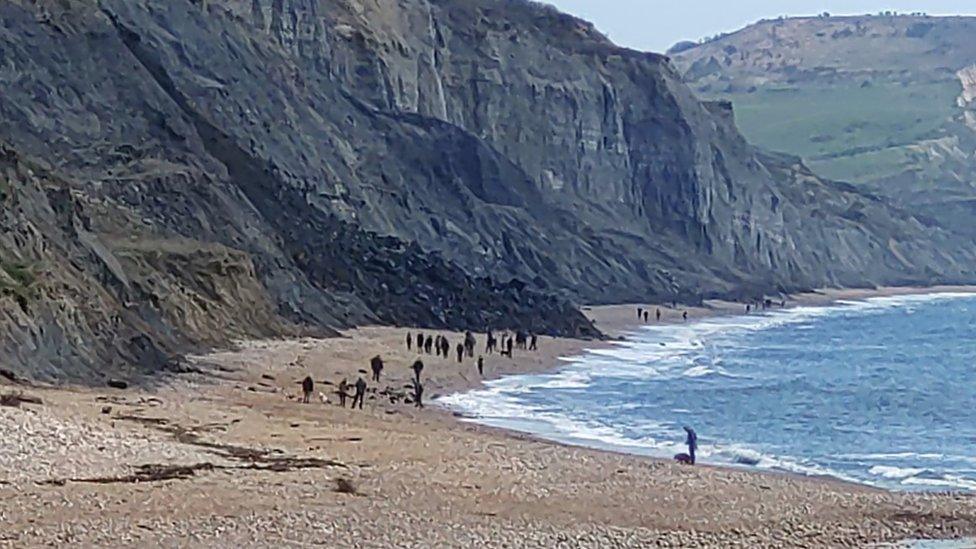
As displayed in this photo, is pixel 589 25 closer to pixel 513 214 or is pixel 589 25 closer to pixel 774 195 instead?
pixel 774 195

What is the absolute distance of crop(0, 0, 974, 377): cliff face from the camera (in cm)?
4500

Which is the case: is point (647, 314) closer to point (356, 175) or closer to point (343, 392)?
point (356, 175)

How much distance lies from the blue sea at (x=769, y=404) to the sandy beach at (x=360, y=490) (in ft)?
10.0

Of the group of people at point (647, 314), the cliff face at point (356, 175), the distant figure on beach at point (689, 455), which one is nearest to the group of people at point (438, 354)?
the distant figure on beach at point (689, 455)

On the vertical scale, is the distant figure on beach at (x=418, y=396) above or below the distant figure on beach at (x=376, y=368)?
below

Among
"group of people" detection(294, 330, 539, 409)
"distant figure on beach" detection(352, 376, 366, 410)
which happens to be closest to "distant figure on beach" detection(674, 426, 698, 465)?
"distant figure on beach" detection(352, 376, 366, 410)

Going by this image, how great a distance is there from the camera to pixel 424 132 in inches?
3465

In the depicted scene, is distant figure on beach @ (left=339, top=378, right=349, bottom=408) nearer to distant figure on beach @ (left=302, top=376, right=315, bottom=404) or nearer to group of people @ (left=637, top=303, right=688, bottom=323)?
distant figure on beach @ (left=302, top=376, right=315, bottom=404)

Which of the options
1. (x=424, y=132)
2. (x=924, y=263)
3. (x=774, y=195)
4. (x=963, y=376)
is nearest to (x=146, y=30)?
(x=424, y=132)

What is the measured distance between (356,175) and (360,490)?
54650 millimetres

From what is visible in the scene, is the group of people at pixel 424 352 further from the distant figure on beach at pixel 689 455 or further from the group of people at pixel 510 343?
the distant figure on beach at pixel 689 455

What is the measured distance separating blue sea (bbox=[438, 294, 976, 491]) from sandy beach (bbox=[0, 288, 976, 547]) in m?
3.06

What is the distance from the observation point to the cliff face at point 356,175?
4500 centimetres

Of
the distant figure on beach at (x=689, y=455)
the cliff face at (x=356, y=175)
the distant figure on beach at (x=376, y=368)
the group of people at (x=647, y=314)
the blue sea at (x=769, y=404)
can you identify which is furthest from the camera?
the group of people at (x=647, y=314)
